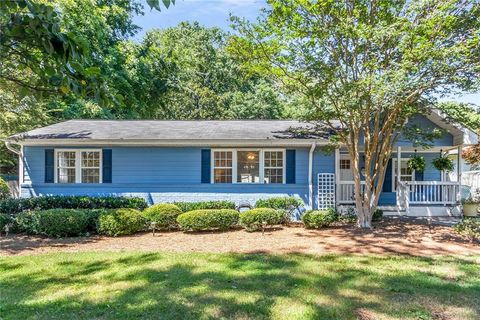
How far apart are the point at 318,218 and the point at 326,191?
183cm

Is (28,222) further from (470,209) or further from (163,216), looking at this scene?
(470,209)

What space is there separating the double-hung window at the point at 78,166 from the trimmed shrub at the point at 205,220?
4.29 metres

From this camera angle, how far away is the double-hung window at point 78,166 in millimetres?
11164

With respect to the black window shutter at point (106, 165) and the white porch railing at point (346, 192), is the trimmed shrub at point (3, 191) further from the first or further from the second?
the white porch railing at point (346, 192)

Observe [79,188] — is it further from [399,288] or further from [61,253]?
[399,288]

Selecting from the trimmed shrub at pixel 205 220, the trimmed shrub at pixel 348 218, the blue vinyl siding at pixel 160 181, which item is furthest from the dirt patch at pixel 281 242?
the blue vinyl siding at pixel 160 181

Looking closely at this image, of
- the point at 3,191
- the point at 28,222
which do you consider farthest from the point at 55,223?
the point at 3,191

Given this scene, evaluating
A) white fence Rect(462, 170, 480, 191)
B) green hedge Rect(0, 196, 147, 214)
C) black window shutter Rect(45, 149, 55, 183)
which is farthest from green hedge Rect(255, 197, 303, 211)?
white fence Rect(462, 170, 480, 191)

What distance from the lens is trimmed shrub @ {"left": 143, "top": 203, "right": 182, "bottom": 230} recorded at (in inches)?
352

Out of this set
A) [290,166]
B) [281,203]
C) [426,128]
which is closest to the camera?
[281,203]

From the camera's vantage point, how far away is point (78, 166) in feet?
36.6

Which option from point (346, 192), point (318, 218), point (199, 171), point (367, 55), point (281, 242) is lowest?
point (281, 242)

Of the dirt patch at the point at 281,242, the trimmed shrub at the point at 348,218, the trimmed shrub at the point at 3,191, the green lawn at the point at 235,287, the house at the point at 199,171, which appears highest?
the house at the point at 199,171

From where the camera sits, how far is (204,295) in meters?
4.28
